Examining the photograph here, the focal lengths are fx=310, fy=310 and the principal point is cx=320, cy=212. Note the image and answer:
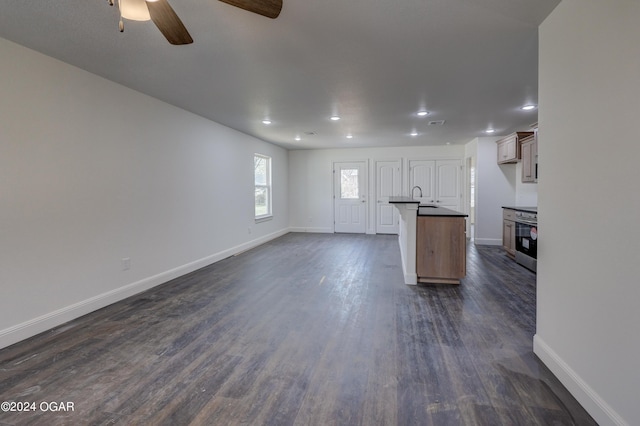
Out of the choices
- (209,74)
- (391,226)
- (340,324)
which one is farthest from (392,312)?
(391,226)

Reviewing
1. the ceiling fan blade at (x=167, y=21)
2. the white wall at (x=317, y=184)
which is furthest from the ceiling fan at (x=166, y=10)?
the white wall at (x=317, y=184)

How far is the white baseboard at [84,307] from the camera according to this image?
248cm

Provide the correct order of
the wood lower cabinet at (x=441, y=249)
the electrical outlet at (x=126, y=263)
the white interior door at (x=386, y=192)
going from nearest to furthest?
the electrical outlet at (x=126, y=263) < the wood lower cabinet at (x=441, y=249) < the white interior door at (x=386, y=192)

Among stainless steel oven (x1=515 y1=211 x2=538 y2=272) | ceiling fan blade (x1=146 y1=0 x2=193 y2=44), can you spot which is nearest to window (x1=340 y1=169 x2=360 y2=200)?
stainless steel oven (x1=515 y1=211 x2=538 y2=272)

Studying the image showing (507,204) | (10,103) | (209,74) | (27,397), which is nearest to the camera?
(27,397)

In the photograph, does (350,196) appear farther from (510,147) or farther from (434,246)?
(434,246)

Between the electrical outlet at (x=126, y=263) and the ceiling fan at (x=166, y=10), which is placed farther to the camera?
the electrical outlet at (x=126, y=263)

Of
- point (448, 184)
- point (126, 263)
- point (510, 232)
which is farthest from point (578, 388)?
point (448, 184)

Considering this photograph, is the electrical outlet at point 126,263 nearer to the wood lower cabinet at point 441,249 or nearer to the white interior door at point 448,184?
the wood lower cabinet at point 441,249

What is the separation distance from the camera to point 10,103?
2451 mm

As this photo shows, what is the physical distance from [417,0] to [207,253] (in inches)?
174

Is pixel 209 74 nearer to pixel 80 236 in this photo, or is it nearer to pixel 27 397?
pixel 80 236

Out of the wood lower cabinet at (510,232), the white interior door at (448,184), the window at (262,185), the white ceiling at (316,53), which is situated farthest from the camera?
the white interior door at (448,184)

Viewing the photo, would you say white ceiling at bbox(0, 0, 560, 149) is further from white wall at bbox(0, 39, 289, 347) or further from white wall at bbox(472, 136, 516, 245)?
white wall at bbox(472, 136, 516, 245)
